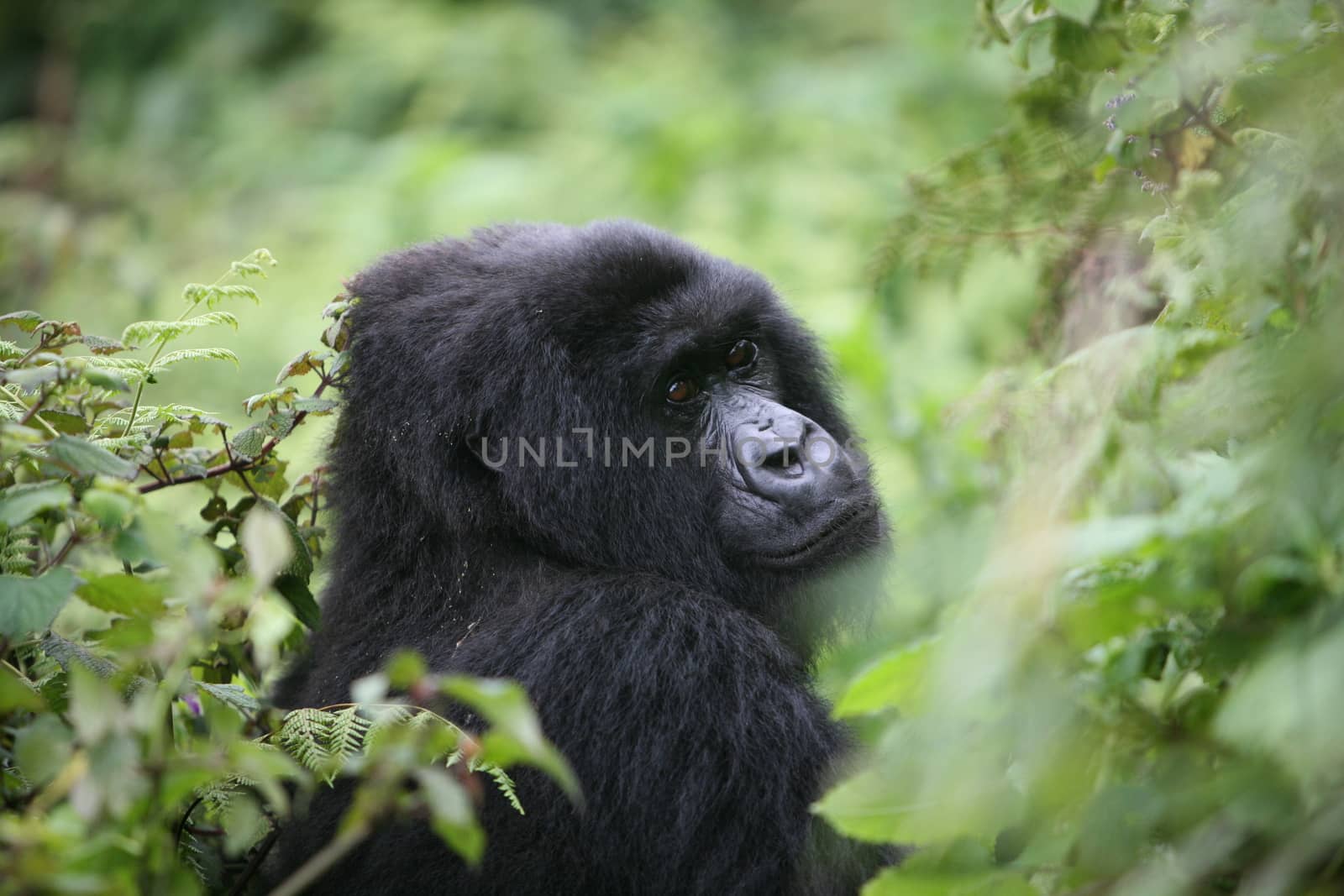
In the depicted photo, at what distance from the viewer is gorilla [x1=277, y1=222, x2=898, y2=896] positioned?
1.97 meters

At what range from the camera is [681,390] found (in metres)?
2.56

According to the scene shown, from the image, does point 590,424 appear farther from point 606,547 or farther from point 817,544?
point 817,544

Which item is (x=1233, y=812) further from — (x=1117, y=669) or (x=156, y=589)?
(x=156, y=589)

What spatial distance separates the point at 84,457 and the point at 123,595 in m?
0.17

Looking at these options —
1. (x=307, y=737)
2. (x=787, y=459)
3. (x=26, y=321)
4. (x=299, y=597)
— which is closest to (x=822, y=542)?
(x=787, y=459)

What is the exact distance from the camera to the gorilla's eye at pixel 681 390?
2551mm

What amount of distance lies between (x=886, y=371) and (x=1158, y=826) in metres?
3.42

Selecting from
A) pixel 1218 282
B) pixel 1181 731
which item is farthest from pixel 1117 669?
pixel 1218 282

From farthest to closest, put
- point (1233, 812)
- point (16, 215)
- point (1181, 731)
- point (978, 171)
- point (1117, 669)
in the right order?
point (16, 215)
point (978, 171)
point (1117, 669)
point (1181, 731)
point (1233, 812)

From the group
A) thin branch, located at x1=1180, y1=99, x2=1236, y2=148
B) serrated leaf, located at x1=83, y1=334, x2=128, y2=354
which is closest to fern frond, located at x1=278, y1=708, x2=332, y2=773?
serrated leaf, located at x1=83, y1=334, x2=128, y2=354

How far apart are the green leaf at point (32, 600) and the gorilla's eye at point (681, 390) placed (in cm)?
132

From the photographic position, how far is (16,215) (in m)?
5.91

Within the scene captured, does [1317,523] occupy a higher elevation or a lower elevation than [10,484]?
lower

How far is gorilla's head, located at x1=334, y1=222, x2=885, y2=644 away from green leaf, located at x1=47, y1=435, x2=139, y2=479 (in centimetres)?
83
